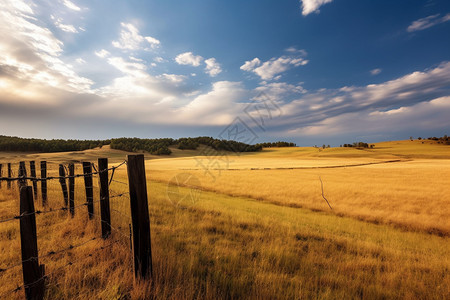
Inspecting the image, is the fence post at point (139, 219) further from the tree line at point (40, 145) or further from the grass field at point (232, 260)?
the tree line at point (40, 145)

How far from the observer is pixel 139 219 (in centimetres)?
327

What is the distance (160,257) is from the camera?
3.77m

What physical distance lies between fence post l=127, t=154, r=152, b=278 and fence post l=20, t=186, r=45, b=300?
3.87 ft

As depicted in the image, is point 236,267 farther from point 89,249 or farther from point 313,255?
point 89,249

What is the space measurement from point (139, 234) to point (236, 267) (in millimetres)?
2015

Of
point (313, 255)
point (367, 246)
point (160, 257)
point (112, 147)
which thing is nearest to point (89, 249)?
point (160, 257)

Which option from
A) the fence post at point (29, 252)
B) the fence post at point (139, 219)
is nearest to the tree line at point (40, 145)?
the fence post at point (29, 252)

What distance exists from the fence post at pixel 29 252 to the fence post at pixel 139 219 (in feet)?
3.87

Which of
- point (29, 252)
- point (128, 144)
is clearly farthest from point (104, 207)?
point (128, 144)

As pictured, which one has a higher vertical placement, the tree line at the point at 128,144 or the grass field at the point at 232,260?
the tree line at the point at 128,144

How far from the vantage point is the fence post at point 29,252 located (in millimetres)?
2645

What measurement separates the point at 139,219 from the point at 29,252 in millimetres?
1373

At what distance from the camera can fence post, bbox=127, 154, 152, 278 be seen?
10.5 feet

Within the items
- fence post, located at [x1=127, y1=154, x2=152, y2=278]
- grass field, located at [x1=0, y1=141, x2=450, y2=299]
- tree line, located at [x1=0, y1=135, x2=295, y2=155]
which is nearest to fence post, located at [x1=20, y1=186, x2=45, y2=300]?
grass field, located at [x1=0, y1=141, x2=450, y2=299]
